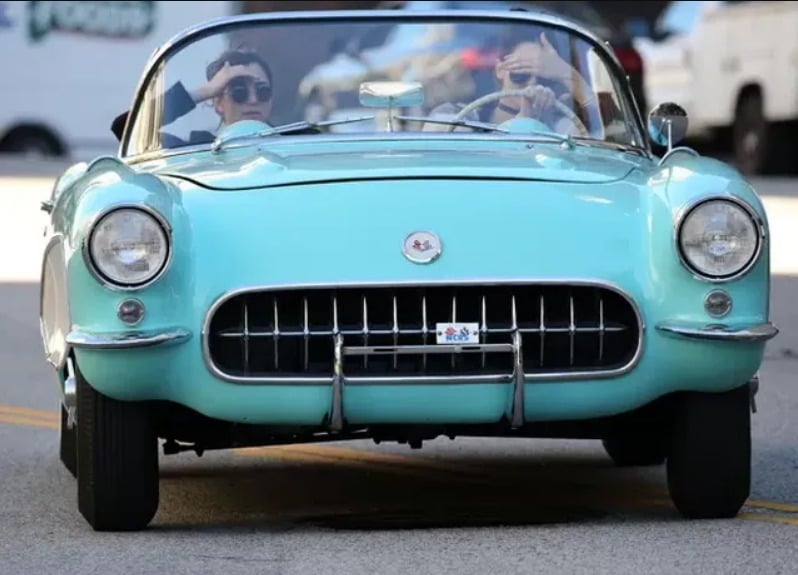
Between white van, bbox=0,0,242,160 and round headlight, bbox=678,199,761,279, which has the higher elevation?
white van, bbox=0,0,242,160

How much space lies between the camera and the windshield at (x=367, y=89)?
7480mm

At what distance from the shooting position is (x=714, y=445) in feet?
20.5

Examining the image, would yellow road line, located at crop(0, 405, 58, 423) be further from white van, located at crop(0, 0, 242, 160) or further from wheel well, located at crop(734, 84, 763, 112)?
white van, located at crop(0, 0, 242, 160)

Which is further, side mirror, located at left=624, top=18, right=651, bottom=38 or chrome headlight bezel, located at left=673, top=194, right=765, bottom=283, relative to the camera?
side mirror, located at left=624, top=18, right=651, bottom=38

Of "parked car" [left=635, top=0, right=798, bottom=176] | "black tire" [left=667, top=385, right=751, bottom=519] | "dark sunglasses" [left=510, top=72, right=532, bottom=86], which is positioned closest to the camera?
"black tire" [left=667, top=385, right=751, bottom=519]

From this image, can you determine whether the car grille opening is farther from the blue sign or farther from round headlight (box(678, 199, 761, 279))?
the blue sign

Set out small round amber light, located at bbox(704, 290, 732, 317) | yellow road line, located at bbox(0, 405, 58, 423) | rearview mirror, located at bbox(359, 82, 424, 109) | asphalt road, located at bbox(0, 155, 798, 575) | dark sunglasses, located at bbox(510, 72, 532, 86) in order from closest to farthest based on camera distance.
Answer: asphalt road, located at bbox(0, 155, 798, 575) → small round amber light, located at bbox(704, 290, 732, 317) → rearview mirror, located at bbox(359, 82, 424, 109) → dark sunglasses, located at bbox(510, 72, 532, 86) → yellow road line, located at bbox(0, 405, 58, 423)

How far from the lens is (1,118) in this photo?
22.8 meters

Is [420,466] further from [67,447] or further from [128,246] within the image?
[128,246]

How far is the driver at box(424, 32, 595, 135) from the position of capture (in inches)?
296

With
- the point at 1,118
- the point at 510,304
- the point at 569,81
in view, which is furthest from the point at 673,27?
the point at 510,304

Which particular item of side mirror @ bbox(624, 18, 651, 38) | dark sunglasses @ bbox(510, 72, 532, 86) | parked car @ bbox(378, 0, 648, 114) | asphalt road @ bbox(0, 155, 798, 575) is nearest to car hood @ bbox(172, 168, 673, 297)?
asphalt road @ bbox(0, 155, 798, 575)

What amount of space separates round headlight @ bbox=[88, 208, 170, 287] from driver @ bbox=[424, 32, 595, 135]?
1637 millimetres

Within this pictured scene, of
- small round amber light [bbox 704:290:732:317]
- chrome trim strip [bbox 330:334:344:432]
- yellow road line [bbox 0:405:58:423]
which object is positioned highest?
small round amber light [bbox 704:290:732:317]
